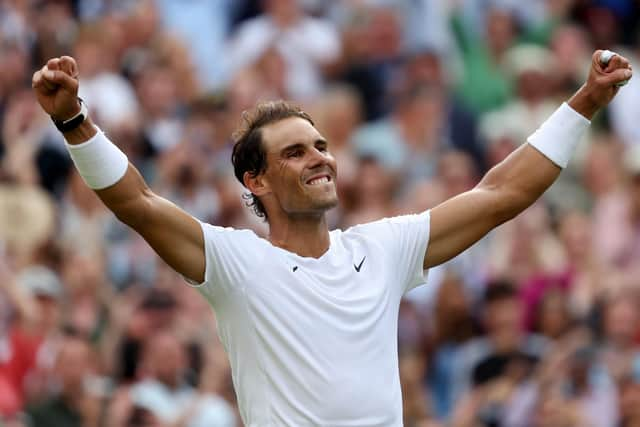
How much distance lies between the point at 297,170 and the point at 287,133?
0.18 m

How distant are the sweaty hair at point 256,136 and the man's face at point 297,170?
0.03m

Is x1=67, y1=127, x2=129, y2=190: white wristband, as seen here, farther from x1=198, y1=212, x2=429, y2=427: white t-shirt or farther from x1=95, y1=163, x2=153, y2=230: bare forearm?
x1=198, y1=212, x2=429, y2=427: white t-shirt

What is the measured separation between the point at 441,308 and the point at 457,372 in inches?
20.9

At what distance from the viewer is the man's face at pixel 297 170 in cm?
637

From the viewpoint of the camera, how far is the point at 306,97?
47.9 ft

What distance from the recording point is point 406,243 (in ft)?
21.3

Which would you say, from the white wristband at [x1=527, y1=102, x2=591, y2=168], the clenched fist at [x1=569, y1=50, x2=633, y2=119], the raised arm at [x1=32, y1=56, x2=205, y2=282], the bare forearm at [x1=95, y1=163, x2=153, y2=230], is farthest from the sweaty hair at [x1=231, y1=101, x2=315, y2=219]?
the clenched fist at [x1=569, y1=50, x2=633, y2=119]

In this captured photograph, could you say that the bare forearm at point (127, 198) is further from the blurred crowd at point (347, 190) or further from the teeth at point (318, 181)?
the blurred crowd at point (347, 190)

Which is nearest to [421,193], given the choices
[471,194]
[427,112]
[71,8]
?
[427,112]

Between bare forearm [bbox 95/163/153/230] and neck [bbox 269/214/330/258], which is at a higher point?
bare forearm [bbox 95/163/153/230]

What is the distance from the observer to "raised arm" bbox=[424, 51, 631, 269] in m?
6.56

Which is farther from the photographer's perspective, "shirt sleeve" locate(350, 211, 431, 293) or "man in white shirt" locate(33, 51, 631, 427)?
"shirt sleeve" locate(350, 211, 431, 293)

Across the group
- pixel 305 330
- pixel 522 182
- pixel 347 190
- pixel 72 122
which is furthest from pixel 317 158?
pixel 347 190

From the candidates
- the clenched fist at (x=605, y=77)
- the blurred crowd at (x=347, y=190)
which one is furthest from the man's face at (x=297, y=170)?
the blurred crowd at (x=347, y=190)
